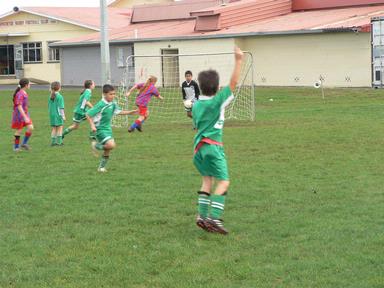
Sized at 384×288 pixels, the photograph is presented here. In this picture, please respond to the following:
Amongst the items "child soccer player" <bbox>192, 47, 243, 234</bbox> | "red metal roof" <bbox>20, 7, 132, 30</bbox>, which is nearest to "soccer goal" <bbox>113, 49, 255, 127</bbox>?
"red metal roof" <bbox>20, 7, 132, 30</bbox>

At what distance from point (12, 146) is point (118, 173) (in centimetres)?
523

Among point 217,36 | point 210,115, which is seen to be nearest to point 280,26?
point 217,36

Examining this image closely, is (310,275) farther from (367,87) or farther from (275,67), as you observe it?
(275,67)

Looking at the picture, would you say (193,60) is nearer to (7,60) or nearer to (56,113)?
(7,60)

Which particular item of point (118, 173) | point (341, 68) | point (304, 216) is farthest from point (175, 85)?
point (304, 216)

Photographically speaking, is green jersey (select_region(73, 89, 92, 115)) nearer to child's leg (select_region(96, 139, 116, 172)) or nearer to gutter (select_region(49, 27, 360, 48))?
child's leg (select_region(96, 139, 116, 172))

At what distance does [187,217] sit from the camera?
8.54 meters

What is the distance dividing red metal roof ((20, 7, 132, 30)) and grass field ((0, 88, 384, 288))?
3855 cm

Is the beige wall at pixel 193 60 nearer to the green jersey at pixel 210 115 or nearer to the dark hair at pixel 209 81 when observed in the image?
the green jersey at pixel 210 115

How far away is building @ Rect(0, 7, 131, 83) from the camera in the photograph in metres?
53.9

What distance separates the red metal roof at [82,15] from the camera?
53.4 m

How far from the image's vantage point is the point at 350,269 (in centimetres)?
632

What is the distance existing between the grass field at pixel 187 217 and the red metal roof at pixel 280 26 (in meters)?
20.1

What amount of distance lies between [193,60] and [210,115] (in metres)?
31.9
